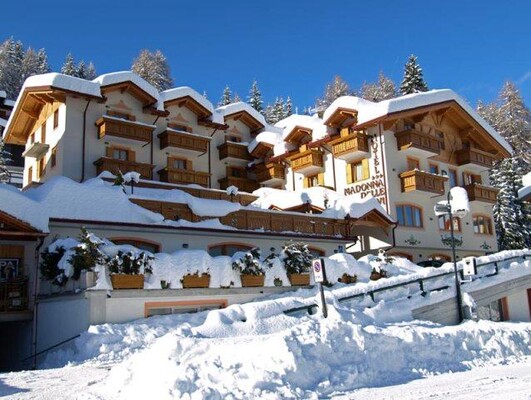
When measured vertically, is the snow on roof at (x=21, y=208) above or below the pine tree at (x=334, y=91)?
below

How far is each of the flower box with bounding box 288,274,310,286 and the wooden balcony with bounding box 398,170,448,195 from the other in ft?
41.7

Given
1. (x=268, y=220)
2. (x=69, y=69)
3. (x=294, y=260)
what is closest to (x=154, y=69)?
(x=69, y=69)

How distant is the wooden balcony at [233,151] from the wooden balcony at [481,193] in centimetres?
1499

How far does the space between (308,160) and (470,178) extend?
1202 centimetres

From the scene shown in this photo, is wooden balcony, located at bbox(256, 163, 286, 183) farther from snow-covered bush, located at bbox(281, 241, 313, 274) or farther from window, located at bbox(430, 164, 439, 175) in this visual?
snow-covered bush, located at bbox(281, 241, 313, 274)

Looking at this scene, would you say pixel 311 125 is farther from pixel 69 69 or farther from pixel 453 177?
pixel 69 69

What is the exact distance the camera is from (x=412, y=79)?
5175 cm

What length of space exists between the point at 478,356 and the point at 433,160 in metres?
23.7

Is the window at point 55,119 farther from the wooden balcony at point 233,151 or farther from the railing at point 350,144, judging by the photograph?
the railing at point 350,144

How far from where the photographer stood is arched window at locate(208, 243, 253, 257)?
23.9m

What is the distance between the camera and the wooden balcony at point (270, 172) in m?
37.7

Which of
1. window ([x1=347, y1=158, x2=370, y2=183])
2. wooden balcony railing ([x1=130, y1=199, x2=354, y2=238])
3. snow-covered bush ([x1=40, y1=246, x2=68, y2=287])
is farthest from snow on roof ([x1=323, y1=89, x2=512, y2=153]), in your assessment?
snow-covered bush ([x1=40, y1=246, x2=68, y2=287])

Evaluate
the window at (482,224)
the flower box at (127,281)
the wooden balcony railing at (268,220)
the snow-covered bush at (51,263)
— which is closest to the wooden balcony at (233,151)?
Answer: the wooden balcony railing at (268,220)

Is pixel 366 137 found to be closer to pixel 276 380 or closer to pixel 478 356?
pixel 478 356
